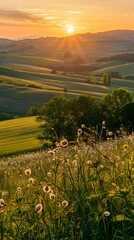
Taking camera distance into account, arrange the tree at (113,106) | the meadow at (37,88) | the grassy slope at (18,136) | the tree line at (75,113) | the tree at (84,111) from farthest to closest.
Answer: the meadow at (37,88) < the tree at (84,111) < the tree line at (75,113) < the grassy slope at (18,136) < the tree at (113,106)

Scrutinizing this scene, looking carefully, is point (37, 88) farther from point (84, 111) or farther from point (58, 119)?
point (84, 111)

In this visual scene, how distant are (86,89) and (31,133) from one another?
8426cm

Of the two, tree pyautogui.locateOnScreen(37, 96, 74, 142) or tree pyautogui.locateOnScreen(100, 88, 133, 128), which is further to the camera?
tree pyautogui.locateOnScreen(37, 96, 74, 142)

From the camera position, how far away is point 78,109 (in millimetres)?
65000

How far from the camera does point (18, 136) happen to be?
72.9 metres

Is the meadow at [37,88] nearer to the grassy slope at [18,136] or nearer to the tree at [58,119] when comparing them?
the grassy slope at [18,136]

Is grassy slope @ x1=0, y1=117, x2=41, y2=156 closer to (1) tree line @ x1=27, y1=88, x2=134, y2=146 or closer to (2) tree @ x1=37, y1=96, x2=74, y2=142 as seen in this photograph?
(2) tree @ x1=37, y1=96, x2=74, y2=142

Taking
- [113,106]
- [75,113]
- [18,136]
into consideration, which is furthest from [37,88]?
[113,106]

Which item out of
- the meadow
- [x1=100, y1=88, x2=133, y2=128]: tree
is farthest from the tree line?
the meadow

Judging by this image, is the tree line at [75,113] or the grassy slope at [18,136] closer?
the grassy slope at [18,136]

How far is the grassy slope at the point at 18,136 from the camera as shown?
6140 cm

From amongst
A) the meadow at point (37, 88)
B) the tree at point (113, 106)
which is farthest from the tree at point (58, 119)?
the meadow at point (37, 88)

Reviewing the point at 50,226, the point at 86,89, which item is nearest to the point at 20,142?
the point at 50,226

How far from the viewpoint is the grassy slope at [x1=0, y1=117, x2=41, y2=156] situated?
201ft
